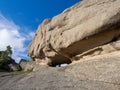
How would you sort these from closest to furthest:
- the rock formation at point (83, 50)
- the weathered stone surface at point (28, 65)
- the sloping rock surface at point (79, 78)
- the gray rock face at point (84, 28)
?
the sloping rock surface at point (79, 78) < the rock formation at point (83, 50) < the gray rock face at point (84, 28) < the weathered stone surface at point (28, 65)

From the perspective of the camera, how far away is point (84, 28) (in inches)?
944

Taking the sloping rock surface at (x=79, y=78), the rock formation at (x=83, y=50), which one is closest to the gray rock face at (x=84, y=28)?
the rock formation at (x=83, y=50)

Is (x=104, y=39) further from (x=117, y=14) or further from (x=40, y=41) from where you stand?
(x=40, y=41)

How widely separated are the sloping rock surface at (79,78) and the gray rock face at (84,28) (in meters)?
3.39

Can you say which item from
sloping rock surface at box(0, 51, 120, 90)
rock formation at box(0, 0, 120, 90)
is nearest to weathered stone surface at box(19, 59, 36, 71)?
rock formation at box(0, 0, 120, 90)

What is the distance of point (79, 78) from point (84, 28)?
768 cm

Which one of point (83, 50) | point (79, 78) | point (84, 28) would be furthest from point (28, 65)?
point (79, 78)

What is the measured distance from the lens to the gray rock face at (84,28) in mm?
21727

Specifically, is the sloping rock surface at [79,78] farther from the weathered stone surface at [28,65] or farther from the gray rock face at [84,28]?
the weathered stone surface at [28,65]

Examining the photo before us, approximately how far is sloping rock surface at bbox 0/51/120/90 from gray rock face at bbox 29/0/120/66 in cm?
339

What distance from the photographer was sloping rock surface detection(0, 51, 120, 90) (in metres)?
16.2

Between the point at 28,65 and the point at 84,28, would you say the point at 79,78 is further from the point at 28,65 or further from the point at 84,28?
the point at 28,65

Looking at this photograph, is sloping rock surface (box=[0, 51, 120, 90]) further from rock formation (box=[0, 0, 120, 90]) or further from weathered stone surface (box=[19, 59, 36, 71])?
weathered stone surface (box=[19, 59, 36, 71])

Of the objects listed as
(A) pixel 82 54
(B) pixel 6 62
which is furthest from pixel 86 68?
(B) pixel 6 62
